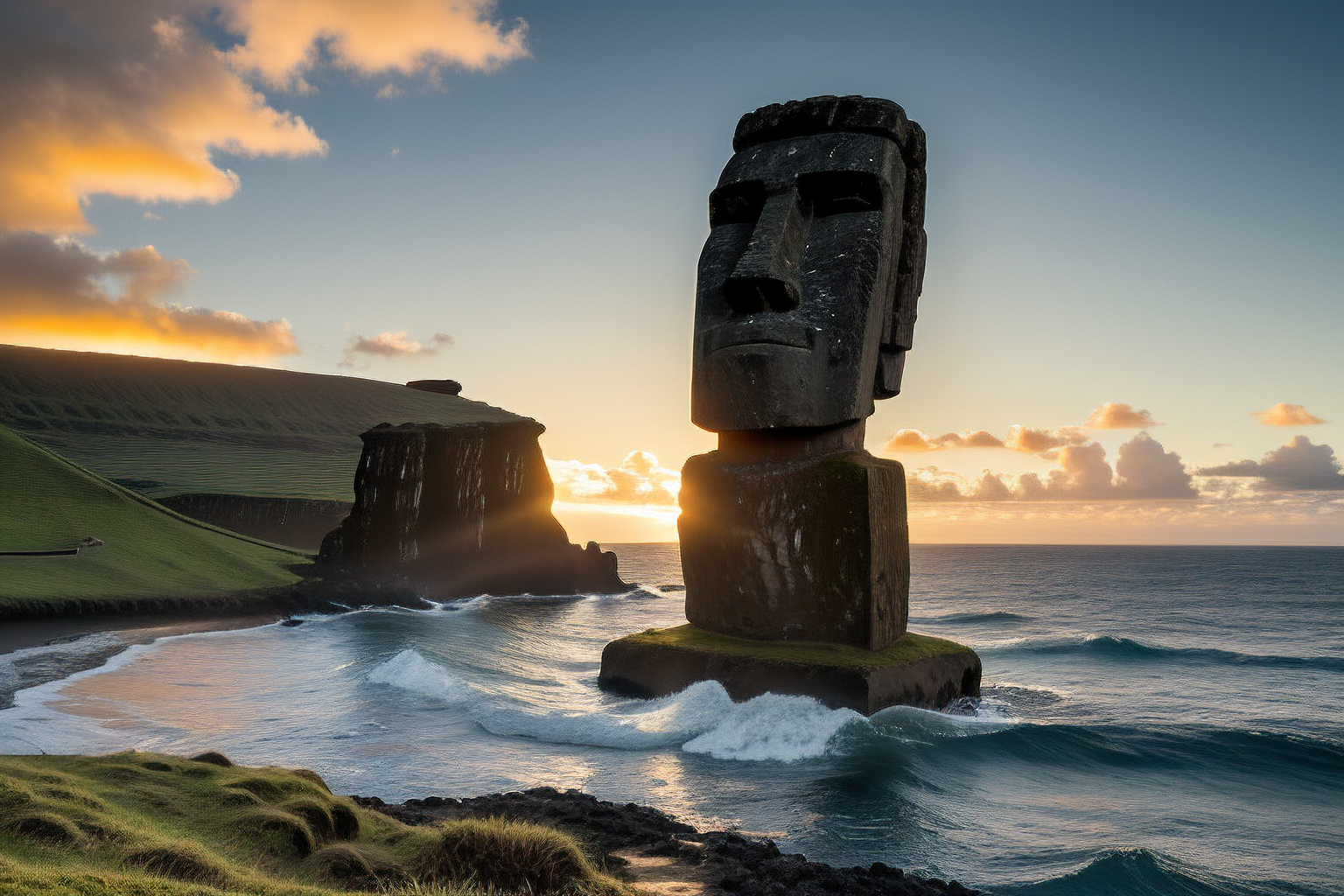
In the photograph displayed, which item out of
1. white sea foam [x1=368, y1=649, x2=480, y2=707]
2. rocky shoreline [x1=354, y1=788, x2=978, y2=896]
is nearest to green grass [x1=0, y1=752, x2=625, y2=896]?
rocky shoreline [x1=354, y1=788, x2=978, y2=896]

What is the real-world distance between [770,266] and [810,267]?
2.82 feet

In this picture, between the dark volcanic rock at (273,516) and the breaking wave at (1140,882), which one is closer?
the breaking wave at (1140,882)

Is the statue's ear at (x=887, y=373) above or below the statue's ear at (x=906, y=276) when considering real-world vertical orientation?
below

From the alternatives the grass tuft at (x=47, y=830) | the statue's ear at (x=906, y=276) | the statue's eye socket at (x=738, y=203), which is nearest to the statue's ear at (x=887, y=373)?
the statue's ear at (x=906, y=276)

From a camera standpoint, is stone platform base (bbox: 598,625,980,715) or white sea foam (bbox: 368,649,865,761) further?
stone platform base (bbox: 598,625,980,715)

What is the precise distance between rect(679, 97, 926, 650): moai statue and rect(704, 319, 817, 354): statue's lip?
0.02 m

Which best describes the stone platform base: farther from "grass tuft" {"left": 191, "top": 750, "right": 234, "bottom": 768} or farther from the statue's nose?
"grass tuft" {"left": 191, "top": 750, "right": 234, "bottom": 768}

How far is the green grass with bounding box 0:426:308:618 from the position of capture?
1122 inches

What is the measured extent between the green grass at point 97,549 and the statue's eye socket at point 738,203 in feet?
76.7

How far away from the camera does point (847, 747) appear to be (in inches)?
436

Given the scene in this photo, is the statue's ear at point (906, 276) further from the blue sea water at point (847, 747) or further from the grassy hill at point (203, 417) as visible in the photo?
the grassy hill at point (203, 417)

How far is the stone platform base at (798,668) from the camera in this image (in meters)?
11.7

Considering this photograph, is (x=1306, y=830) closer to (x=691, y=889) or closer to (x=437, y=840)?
(x=691, y=889)

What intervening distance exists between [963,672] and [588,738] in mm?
5776
